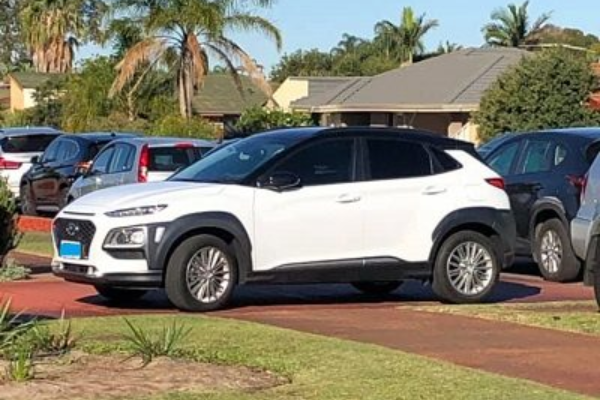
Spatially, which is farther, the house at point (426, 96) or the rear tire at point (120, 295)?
the house at point (426, 96)

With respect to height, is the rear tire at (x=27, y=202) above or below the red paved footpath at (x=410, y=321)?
above

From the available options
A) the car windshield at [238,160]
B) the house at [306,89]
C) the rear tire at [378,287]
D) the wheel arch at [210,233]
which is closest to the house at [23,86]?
the house at [306,89]

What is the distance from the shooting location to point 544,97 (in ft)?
111

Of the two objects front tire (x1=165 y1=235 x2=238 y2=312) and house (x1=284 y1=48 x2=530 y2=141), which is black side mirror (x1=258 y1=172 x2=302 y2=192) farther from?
house (x1=284 y1=48 x2=530 y2=141)

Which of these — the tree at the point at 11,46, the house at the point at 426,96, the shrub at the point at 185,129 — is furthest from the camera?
the tree at the point at 11,46

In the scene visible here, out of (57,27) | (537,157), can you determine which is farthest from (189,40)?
(57,27)

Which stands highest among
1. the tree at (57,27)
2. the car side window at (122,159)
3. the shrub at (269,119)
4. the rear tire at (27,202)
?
the tree at (57,27)

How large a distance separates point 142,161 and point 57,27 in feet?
183

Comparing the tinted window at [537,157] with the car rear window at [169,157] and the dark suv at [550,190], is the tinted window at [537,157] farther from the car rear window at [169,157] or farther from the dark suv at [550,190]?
the car rear window at [169,157]

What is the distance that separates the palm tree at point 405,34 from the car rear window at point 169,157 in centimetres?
5244

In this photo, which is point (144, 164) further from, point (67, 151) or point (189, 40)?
point (189, 40)

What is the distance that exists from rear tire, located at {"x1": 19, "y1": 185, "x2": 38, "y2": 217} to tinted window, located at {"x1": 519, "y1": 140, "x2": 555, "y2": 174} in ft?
39.9

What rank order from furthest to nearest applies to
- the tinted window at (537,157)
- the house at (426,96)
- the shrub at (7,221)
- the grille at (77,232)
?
the house at (426,96) → the tinted window at (537,157) → the shrub at (7,221) → the grille at (77,232)

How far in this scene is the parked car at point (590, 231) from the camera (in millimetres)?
12758
